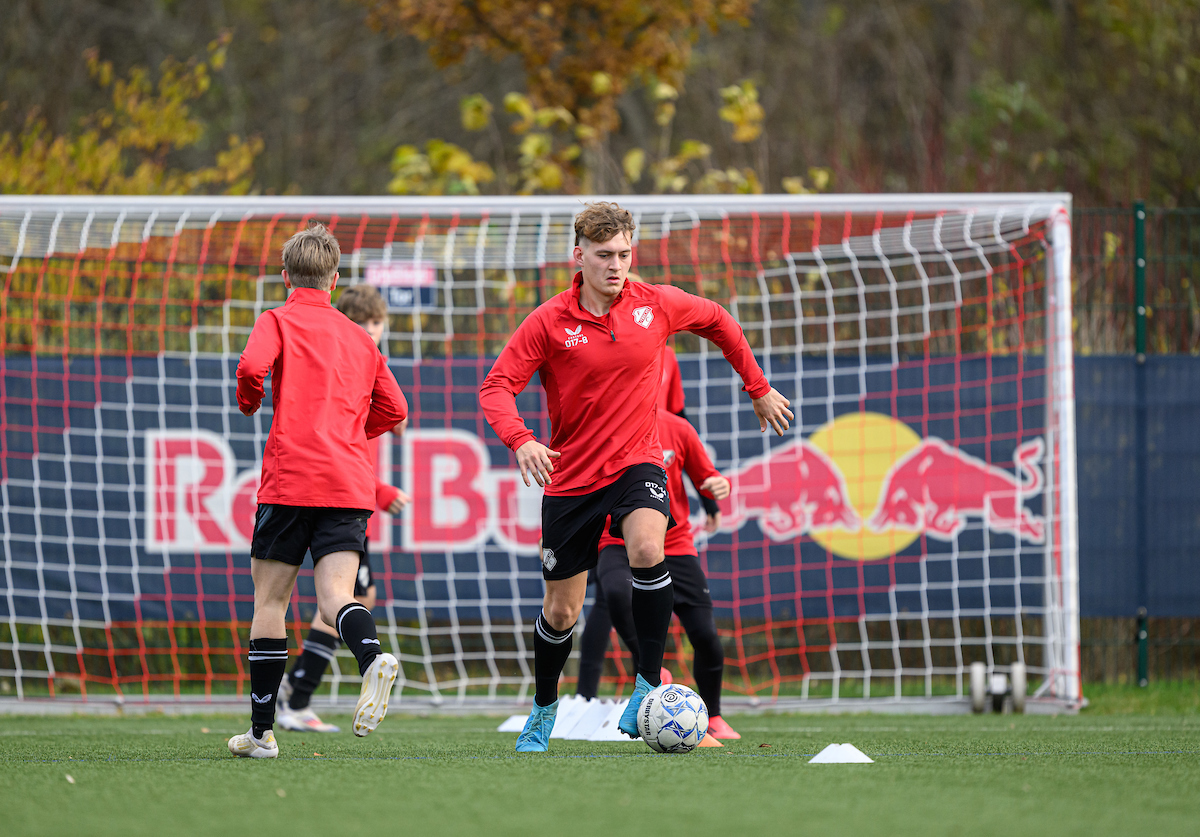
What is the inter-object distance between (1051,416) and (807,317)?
1.73 metres

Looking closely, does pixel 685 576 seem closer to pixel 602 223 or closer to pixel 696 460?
pixel 696 460

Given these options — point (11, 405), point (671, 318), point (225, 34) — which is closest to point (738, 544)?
point (671, 318)

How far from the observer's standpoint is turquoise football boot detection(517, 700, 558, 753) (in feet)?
13.9

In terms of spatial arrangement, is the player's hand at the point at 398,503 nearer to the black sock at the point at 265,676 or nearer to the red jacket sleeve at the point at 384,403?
the red jacket sleeve at the point at 384,403

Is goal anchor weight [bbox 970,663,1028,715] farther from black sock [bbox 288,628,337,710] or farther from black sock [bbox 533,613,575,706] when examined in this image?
black sock [bbox 288,628,337,710]

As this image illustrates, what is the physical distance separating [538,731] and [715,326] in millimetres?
1504

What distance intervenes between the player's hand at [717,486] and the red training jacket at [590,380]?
71 cm

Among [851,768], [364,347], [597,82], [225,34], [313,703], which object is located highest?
[225,34]

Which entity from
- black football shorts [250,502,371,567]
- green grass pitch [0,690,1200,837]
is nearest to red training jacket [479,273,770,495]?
black football shorts [250,502,371,567]

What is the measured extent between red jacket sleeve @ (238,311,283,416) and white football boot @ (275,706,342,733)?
7.05ft

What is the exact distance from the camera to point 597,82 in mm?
9570

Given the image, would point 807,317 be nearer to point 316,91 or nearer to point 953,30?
point 953,30

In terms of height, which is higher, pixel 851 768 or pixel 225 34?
pixel 225 34

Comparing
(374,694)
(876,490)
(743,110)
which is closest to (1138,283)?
(876,490)
